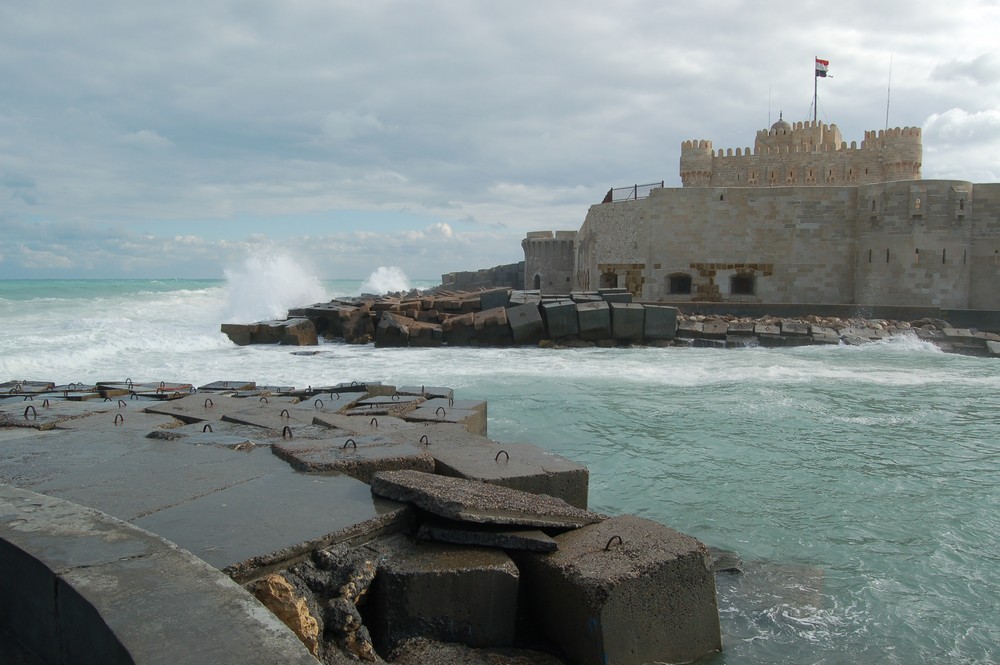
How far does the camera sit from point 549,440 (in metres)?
8.48

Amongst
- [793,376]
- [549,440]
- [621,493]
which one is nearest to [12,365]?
[549,440]

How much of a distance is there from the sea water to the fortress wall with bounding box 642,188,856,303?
6209mm

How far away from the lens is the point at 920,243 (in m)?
22.2

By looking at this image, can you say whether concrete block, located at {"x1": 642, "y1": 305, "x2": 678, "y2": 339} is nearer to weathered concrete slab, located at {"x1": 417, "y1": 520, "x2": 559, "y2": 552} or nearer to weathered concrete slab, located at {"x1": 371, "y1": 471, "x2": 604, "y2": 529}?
weathered concrete slab, located at {"x1": 371, "y1": 471, "x2": 604, "y2": 529}

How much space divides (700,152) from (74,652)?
3541 cm

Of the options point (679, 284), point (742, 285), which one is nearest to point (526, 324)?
point (679, 284)

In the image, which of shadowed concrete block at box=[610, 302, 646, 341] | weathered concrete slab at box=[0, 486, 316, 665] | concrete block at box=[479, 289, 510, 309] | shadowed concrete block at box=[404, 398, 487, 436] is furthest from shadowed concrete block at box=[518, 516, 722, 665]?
concrete block at box=[479, 289, 510, 309]

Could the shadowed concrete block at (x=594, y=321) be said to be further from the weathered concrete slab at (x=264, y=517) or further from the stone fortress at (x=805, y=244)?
the weathered concrete slab at (x=264, y=517)

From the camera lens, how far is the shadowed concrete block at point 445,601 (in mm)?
3152

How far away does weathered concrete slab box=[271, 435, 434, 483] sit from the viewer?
13.7 ft

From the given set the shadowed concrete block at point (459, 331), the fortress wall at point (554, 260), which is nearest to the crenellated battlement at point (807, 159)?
the fortress wall at point (554, 260)

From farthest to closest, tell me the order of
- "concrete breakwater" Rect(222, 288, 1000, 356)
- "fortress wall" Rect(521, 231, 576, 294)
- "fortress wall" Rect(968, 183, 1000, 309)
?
"fortress wall" Rect(521, 231, 576, 294)
"fortress wall" Rect(968, 183, 1000, 309)
"concrete breakwater" Rect(222, 288, 1000, 356)

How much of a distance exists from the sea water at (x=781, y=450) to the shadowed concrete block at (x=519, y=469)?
1048 millimetres

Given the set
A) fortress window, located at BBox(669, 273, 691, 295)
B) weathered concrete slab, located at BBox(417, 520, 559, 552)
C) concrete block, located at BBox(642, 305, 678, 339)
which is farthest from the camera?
fortress window, located at BBox(669, 273, 691, 295)
